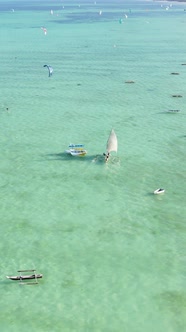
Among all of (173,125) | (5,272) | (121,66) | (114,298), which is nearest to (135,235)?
(114,298)

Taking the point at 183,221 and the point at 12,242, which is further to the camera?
the point at 183,221

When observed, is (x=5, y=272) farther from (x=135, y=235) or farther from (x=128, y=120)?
(x=128, y=120)

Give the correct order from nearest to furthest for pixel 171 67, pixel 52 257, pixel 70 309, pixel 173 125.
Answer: pixel 70 309 → pixel 52 257 → pixel 173 125 → pixel 171 67

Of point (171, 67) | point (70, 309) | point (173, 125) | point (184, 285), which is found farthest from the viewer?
point (171, 67)

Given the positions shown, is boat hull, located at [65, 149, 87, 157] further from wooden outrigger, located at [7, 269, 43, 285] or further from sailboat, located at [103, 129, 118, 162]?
wooden outrigger, located at [7, 269, 43, 285]

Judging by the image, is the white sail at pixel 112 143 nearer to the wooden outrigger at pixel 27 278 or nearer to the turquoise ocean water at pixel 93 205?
the turquoise ocean water at pixel 93 205

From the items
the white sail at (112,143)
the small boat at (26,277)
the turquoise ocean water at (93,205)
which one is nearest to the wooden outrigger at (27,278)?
the small boat at (26,277)

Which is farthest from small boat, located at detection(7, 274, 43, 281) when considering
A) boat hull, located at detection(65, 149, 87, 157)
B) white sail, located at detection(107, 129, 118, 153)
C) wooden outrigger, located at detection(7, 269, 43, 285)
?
boat hull, located at detection(65, 149, 87, 157)

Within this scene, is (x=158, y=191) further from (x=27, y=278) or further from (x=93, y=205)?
(x=27, y=278)
